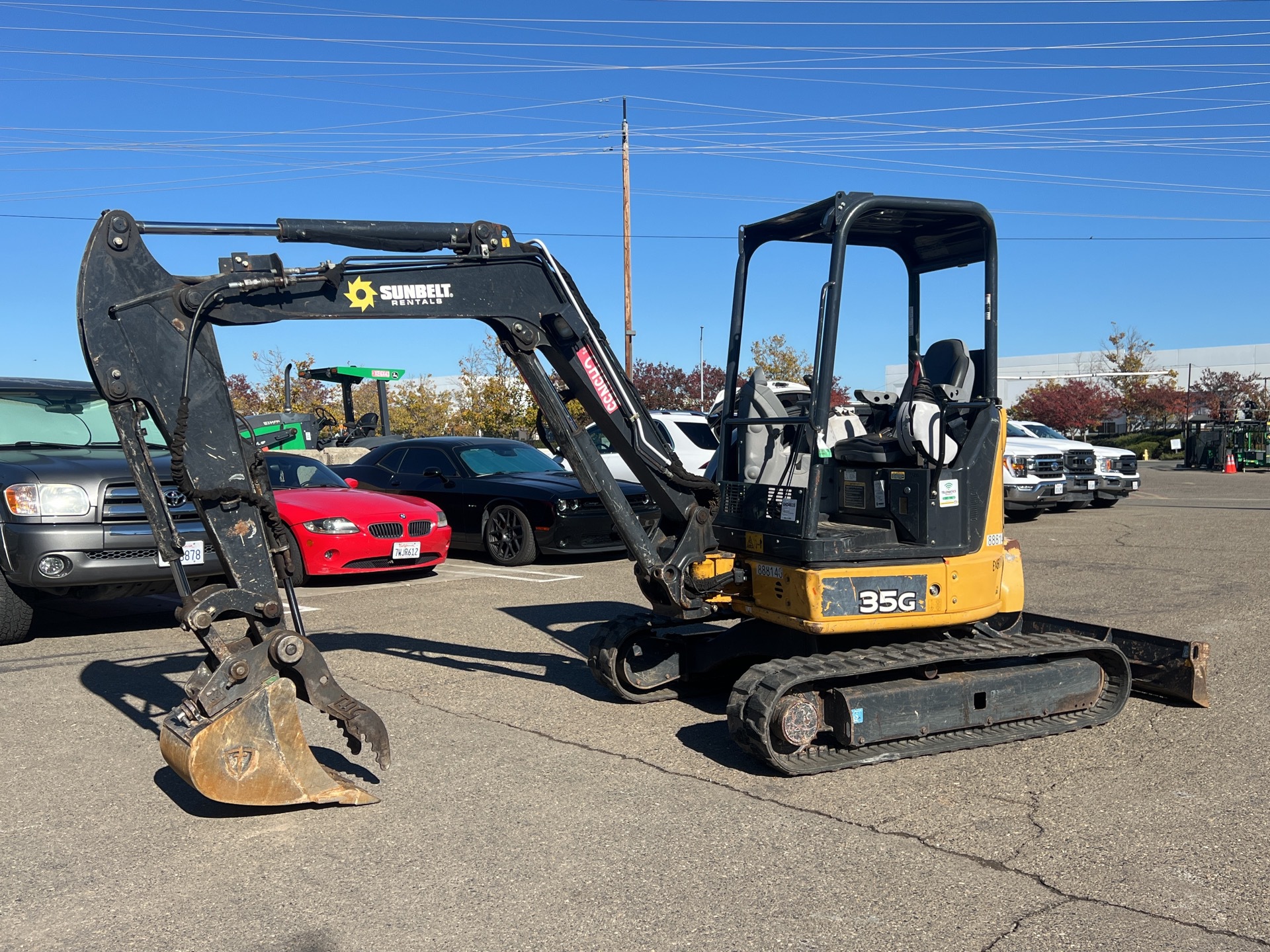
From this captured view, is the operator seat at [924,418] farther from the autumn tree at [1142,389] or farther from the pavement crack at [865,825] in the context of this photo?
the autumn tree at [1142,389]

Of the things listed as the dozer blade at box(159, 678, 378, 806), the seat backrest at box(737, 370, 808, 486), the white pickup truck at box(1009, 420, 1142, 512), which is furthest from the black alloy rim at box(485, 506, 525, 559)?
the white pickup truck at box(1009, 420, 1142, 512)

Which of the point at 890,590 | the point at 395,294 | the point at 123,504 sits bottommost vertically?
the point at 890,590

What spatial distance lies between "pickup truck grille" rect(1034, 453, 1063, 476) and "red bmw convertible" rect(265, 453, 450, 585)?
10175 millimetres

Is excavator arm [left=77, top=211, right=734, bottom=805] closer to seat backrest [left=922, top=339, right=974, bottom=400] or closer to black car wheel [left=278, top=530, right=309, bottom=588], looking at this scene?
seat backrest [left=922, top=339, right=974, bottom=400]

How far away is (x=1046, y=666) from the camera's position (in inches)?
236

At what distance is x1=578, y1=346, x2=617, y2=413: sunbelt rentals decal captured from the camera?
20.2ft

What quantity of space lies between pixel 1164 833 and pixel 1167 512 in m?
15.9

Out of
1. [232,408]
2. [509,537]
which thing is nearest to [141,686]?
[232,408]

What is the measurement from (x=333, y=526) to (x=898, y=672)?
273 inches

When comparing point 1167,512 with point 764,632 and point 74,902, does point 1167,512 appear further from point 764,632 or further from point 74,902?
point 74,902

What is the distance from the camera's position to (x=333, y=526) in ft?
36.8

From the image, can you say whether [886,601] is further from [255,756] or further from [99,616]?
[99,616]

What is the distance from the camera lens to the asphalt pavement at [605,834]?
3742mm

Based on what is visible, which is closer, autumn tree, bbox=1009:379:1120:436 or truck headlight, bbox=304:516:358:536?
truck headlight, bbox=304:516:358:536
